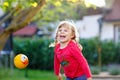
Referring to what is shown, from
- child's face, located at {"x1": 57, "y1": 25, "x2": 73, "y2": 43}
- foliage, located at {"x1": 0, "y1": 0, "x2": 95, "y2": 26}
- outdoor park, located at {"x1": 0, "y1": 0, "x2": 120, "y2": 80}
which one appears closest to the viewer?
child's face, located at {"x1": 57, "y1": 25, "x2": 73, "y2": 43}

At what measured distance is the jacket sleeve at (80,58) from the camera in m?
8.13

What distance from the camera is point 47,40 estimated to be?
26188mm

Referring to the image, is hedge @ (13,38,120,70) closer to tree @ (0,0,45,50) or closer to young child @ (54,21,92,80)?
tree @ (0,0,45,50)

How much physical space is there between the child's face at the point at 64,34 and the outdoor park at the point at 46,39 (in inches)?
15.8

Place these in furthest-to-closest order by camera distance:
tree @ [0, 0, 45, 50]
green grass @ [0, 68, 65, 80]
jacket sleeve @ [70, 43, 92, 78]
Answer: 1. green grass @ [0, 68, 65, 80]
2. tree @ [0, 0, 45, 50]
3. jacket sleeve @ [70, 43, 92, 78]

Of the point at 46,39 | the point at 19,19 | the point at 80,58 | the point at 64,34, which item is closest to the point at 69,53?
the point at 80,58

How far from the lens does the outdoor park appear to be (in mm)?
18062

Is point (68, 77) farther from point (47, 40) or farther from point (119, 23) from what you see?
point (119, 23)

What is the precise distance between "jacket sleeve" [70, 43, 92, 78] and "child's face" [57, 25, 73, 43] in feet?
0.52

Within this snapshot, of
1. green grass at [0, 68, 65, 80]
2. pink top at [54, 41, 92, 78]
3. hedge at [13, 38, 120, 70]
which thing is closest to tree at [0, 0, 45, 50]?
green grass at [0, 68, 65, 80]

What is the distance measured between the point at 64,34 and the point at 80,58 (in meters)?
0.52

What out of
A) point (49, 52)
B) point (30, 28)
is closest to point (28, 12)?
point (49, 52)

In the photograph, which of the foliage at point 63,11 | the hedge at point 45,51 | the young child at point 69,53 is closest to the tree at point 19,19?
the hedge at point 45,51

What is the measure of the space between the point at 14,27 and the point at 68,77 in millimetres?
9515
